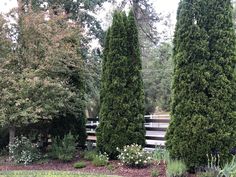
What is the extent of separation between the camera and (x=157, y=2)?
52.7 feet

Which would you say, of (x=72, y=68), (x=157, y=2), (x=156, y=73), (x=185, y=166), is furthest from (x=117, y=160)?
(x=156, y=73)

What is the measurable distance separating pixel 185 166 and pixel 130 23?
4.27 m

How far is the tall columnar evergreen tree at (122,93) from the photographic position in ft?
29.8

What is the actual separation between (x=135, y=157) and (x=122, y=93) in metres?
1.94

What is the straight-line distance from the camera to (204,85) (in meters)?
7.08

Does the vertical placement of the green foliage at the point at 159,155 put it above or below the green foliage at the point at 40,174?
above

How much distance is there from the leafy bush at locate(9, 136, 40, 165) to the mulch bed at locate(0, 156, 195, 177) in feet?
0.88

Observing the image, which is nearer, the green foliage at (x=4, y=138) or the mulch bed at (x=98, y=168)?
the mulch bed at (x=98, y=168)

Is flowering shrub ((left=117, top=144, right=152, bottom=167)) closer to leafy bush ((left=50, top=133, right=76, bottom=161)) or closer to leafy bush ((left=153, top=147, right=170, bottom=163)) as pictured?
leafy bush ((left=153, top=147, right=170, bottom=163))

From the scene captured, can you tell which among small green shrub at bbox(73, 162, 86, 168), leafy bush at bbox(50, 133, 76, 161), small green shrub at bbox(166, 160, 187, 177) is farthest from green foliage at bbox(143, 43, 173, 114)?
small green shrub at bbox(166, 160, 187, 177)

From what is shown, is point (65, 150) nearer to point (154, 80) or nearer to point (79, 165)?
point (79, 165)

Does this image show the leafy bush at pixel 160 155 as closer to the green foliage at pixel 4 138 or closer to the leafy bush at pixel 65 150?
the leafy bush at pixel 65 150

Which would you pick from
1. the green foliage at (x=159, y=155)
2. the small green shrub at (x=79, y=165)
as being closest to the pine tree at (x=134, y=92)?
the green foliage at (x=159, y=155)

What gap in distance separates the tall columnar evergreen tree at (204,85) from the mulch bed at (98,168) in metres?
0.71
